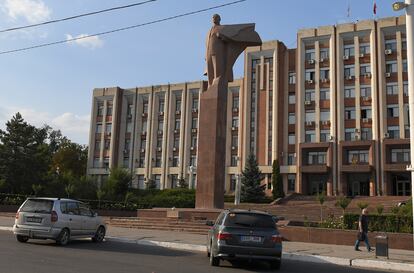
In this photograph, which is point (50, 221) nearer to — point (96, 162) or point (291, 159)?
point (291, 159)

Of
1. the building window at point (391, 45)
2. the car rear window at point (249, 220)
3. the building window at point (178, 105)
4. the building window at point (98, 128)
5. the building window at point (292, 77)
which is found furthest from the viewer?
the building window at point (98, 128)

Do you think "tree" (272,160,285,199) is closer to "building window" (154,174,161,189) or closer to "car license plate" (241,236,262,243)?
"building window" (154,174,161,189)

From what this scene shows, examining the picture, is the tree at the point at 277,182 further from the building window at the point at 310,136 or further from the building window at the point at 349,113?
the building window at the point at 349,113

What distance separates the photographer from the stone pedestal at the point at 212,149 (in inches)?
1029

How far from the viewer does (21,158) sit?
143ft

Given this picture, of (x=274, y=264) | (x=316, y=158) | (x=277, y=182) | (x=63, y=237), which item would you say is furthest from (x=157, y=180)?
(x=274, y=264)

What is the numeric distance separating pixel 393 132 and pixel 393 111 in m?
2.35

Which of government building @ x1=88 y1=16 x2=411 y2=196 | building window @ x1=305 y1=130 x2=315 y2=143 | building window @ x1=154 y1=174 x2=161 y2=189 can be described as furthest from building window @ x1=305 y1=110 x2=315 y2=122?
building window @ x1=154 y1=174 x2=161 y2=189

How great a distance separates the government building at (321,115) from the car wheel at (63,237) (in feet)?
137

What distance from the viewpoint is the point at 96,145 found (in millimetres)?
74938

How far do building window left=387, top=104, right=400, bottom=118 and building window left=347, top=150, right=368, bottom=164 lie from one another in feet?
15.9

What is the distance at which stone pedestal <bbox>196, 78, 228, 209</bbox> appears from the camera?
2612 cm

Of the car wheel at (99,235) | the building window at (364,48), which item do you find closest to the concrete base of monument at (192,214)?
the car wheel at (99,235)

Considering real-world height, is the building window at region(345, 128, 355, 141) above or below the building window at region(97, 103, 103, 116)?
below
